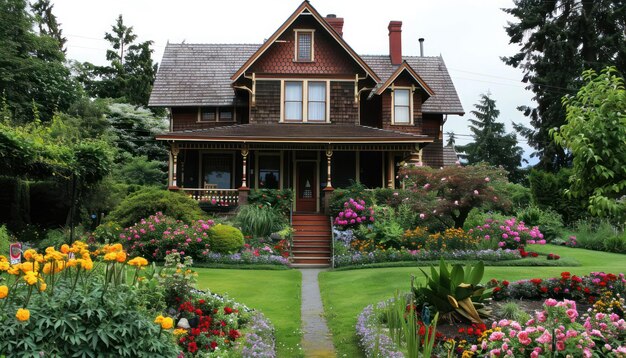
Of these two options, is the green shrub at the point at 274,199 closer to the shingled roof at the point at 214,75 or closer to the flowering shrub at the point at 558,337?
the shingled roof at the point at 214,75

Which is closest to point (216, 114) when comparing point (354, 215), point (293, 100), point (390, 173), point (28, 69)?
point (293, 100)

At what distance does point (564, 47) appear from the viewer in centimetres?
3447

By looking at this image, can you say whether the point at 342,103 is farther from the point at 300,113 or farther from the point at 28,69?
the point at 28,69

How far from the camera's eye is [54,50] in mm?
38500

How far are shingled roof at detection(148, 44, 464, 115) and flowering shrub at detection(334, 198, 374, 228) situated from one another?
918 cm

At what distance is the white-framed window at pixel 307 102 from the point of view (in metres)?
26.3

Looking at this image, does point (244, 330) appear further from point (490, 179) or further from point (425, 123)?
point (425, 123)

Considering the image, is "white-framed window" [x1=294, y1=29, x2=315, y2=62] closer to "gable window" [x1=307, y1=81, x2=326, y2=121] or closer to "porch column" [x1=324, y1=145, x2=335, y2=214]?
"gable window" [x1=307, y1=81, x2=326, y2=121]

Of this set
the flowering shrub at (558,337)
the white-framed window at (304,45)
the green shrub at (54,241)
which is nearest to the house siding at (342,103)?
the white-framed window at (304,45)

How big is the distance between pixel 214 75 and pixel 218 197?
8.33m

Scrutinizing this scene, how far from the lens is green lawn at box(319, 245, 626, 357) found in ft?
30.9

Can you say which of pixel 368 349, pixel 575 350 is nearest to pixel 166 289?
pixel 368 349

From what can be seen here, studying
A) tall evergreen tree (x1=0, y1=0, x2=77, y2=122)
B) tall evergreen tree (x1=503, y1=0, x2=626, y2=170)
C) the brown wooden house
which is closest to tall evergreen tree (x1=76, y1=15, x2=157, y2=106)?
tall evergreen tree (x1=0, y1=0, x2=77, y2=122)

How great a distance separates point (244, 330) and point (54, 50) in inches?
1419
